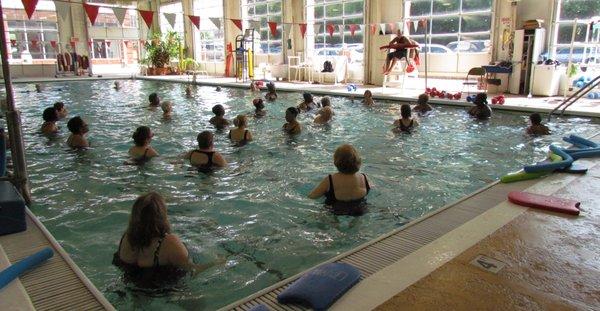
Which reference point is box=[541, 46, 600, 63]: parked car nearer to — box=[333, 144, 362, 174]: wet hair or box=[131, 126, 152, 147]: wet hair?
box=[333, 144, 362, 174]: wet hair

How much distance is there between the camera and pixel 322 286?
2.51m

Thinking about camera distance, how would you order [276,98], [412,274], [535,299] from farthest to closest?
[276,98], [412,274], [535,299]

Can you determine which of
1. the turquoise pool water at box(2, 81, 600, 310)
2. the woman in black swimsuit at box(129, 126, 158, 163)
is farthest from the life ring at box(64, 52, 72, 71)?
the woman in black swimsuit at box(129, 126, 158, 163)

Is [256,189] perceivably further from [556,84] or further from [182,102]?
[556,84]

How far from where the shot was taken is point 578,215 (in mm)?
3691

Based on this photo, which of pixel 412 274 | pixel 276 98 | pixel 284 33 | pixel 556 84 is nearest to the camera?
pixel 412 274

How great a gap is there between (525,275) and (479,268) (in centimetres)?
25

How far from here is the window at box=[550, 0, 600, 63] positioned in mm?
12531

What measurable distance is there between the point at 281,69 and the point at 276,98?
639 centimetres

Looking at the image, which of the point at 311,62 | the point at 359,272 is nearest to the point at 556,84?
the point at 311,62

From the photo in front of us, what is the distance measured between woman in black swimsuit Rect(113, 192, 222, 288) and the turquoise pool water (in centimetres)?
11

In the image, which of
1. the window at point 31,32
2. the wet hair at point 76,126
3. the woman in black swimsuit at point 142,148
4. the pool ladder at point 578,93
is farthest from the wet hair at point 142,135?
the window at point 31,32

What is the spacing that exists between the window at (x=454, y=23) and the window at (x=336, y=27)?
2.39 metres

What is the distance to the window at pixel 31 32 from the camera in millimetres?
24844
